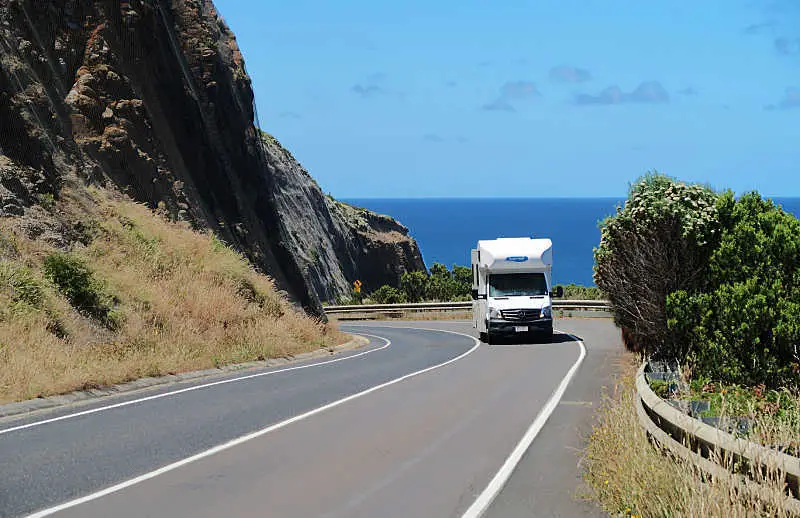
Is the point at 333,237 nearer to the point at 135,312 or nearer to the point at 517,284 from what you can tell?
the point at 517,284

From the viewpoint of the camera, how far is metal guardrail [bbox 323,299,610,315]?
47884 mm

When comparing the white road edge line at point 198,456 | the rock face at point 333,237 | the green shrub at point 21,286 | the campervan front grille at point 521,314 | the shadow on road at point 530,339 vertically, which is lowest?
the white road edge line at point 198,456

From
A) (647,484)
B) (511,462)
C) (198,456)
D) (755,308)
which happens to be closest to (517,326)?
(755,308)

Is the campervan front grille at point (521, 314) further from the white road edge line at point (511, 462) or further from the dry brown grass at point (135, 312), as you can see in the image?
the white road edge line at point (511, 462)

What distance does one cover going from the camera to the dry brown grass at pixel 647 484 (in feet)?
21.2

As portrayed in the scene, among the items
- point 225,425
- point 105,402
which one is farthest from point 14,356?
point 225,425

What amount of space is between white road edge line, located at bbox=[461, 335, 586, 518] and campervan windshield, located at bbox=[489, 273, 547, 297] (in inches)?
543

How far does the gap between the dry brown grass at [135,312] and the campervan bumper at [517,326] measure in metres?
5.01

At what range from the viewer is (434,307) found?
54062 mm

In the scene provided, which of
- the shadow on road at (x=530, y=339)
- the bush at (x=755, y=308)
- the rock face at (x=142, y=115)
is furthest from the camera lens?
the shadow on road at (x=530, y=339)

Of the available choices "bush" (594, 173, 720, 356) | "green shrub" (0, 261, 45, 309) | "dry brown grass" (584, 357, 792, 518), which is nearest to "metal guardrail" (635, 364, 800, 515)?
"dry brown grass" (584, 357, 792, 518)

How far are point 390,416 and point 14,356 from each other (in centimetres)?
590

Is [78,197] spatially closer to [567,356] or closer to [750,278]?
[567,356]

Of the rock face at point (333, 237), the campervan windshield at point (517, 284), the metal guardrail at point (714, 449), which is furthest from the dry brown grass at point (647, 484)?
the rock face at point (333, 237)
